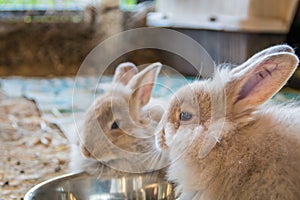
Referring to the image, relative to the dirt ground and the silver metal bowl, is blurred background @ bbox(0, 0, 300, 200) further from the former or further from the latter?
the silver metal bowl

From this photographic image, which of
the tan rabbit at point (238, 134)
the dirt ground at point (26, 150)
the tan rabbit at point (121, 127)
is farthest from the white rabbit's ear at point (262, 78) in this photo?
the dirt ground at point (26, 150)

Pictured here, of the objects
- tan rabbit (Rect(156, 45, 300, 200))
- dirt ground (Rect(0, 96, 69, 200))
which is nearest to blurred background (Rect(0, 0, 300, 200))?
dirt ground (Rect(0, 96, 69, 200))

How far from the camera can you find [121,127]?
1.25m

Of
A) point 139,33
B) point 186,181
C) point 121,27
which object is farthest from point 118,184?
point 121,27

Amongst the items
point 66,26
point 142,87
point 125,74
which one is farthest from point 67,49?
point 142,87

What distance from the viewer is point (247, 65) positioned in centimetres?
93

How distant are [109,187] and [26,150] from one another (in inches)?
21.8

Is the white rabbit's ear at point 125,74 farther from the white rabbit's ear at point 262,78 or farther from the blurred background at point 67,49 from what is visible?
the white rabbit's ear at point 262,78

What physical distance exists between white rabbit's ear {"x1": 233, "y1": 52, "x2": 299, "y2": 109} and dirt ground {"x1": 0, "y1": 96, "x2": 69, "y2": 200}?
2.31 ft

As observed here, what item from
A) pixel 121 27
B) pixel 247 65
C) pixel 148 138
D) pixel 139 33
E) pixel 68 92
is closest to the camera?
pixel 247 65

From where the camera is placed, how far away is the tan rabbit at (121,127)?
123 cm

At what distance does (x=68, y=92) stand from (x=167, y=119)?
63.6 inches

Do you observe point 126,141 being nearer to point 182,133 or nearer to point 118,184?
point 118,184

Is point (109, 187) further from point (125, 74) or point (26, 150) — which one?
point (26, 150)
